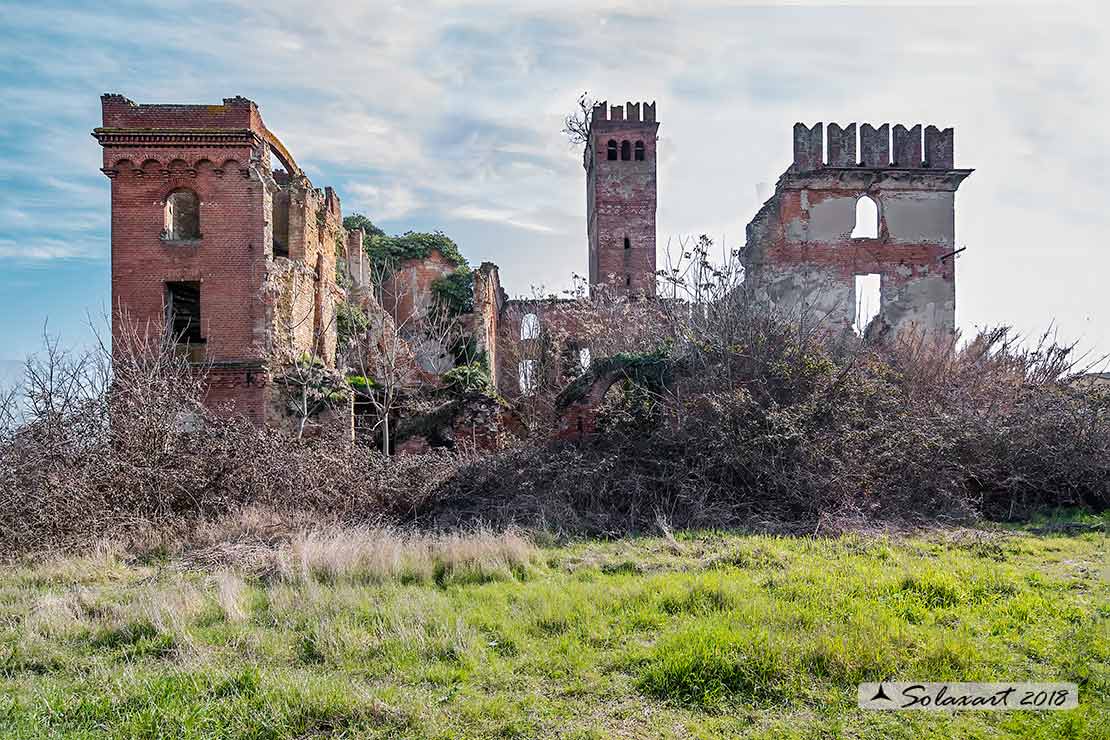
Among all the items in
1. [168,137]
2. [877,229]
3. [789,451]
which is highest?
[168,137]

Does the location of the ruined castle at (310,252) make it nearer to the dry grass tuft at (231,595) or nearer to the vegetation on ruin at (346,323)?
the vegetation on ruin at (346,323)

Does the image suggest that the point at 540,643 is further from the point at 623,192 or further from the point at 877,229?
the point at 623,192

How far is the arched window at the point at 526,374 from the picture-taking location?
26.9 metres

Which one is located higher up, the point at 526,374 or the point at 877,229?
the point at 877,229

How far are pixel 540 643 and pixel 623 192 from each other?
3470 cm

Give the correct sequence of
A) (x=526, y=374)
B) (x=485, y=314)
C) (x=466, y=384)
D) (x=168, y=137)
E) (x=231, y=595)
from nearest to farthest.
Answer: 1. (x=231, y=595)
2. (x=466, y=384)
3. (x=168, y=137)
4. (x=485, y=314)
5. (x=526, y=374)

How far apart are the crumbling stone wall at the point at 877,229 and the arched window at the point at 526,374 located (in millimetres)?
8553

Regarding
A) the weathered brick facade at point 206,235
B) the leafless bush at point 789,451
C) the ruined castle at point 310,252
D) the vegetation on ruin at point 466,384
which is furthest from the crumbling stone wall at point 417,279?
the leafless bush at point 789,451

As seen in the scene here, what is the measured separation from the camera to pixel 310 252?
72.0ft

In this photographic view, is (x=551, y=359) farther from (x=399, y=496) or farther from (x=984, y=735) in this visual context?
(x=984, y=735)

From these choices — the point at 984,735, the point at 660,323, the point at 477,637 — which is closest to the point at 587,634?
the point at 477,637

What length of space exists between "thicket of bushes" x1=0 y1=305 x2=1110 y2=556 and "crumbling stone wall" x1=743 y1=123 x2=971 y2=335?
11.2 meters

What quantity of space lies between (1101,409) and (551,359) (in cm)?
1875

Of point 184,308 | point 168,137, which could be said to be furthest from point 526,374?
point 168,137
